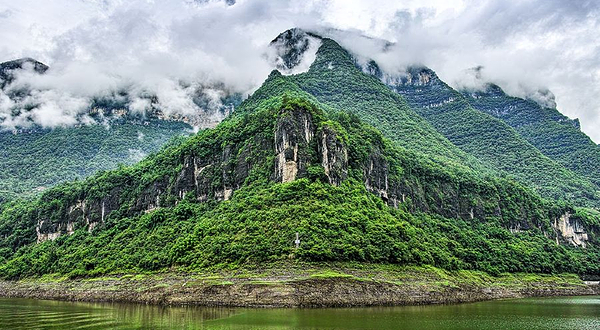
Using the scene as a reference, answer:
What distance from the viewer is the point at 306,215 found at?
8250 cm

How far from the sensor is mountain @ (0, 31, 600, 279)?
8312 centimetres

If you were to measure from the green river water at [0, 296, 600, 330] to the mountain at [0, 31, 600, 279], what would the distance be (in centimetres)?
1596

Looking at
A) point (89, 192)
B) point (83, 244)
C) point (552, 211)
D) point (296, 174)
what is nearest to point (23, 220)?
point (89, 192)

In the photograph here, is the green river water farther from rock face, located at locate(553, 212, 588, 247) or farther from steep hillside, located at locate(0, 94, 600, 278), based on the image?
rock face, located at locate(553, 212, 588, 247)

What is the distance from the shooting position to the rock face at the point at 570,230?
136 m

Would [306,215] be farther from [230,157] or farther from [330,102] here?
[330,102]

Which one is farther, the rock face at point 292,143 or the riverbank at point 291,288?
the rock face at point 292,143

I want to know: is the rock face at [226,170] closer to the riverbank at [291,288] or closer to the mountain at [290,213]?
the mountain at [290,213]

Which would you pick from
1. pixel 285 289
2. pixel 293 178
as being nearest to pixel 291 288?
pixel 285 289

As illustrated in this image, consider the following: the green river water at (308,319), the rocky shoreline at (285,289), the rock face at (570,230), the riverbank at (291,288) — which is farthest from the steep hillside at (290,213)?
the green river water at (308,319)

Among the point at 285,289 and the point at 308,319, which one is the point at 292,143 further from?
the point at 308,319

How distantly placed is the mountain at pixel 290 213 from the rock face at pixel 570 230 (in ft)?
0.91

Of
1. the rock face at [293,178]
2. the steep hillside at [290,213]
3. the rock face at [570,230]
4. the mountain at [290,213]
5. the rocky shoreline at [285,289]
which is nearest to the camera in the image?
the rocky shoreline at [285,289]

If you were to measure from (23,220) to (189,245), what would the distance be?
7187cm
